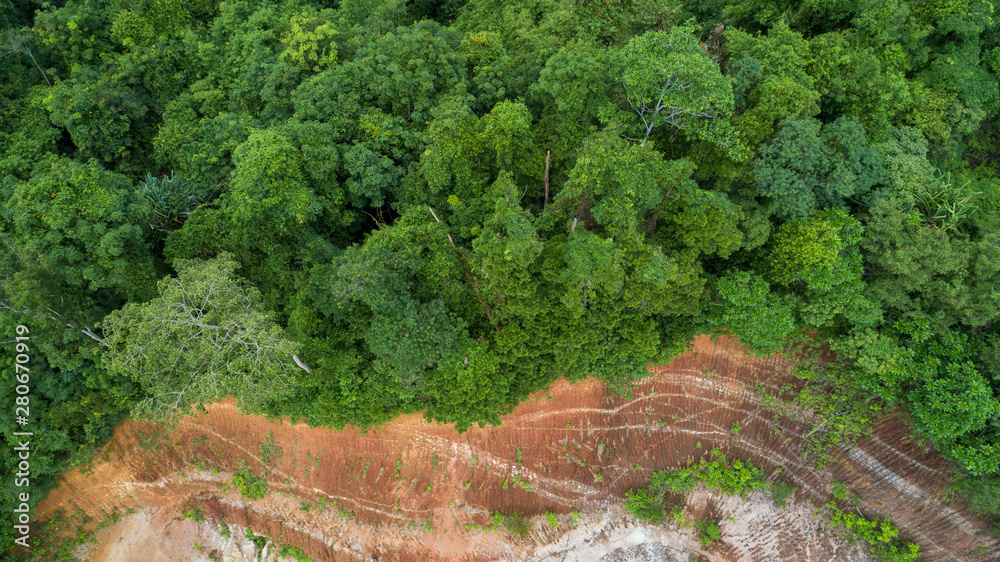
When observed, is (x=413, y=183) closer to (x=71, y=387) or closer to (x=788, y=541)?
(x=71, y=387)

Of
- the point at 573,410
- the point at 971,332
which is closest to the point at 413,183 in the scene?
the point at 573,410

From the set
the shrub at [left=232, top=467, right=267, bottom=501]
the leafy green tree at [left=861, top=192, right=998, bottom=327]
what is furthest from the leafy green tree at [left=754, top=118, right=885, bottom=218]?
the shrub at [left=232, top=467, right=267, bottom=501]

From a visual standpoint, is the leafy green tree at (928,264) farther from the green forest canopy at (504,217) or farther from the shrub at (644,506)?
the shrub at (644,506)

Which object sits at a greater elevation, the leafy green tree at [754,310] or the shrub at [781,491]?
the leafy green tree at [754,310]

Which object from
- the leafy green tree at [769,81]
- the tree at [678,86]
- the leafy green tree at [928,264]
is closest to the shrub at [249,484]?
the tree at [678,86]

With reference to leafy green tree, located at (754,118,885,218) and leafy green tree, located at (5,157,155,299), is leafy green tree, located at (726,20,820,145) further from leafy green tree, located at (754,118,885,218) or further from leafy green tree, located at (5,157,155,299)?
leafy green tree, located at (5,157,155,299)
